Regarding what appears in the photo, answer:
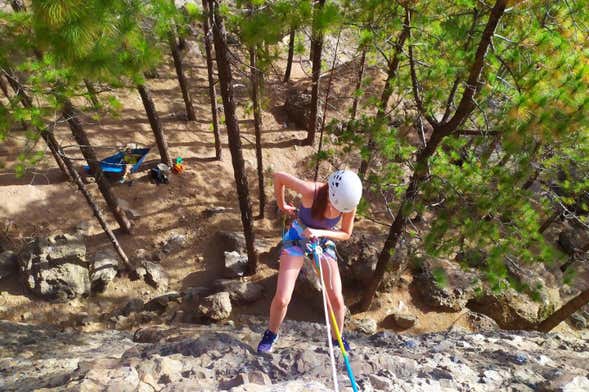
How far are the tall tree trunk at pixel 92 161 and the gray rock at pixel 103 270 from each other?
895mm

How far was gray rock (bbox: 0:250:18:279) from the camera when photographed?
7146 millimetres

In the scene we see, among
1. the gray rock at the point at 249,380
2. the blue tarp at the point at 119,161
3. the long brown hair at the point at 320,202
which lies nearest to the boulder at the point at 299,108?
the blue tarp at the point at 119,161

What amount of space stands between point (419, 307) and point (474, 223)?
4.76m

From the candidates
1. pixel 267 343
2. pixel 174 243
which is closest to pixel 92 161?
pixel 174 243

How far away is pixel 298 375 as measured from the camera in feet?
11.1

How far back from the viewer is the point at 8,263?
23.7 feet

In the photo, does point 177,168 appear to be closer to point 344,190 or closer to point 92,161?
point 92,161

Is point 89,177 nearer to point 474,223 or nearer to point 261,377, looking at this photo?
point 261,377

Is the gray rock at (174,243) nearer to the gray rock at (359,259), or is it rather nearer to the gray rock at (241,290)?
the gray rock at (241,290)

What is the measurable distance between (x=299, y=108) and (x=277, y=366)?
10.1 metres

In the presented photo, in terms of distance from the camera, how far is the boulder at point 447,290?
26.1 feet

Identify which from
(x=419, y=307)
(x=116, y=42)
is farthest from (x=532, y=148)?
(x=419, y=307)

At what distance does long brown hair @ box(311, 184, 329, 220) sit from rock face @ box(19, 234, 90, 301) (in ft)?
20.1

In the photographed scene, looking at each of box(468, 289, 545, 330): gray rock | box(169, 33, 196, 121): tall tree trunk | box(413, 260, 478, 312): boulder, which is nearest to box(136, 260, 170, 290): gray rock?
box(169, 33, 196, 121): tall tree trunk
